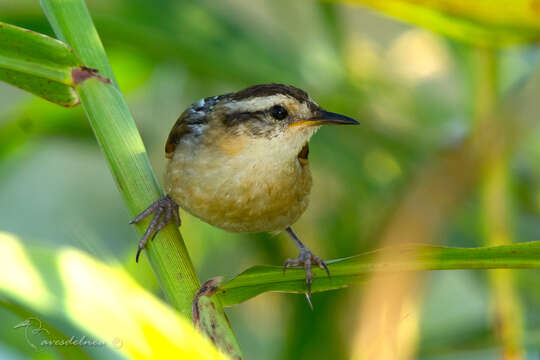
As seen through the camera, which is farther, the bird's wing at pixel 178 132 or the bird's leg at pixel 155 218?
the bird's wing at pixel 178 132

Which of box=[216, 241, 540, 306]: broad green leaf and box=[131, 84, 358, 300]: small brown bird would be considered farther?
box=[131, 84, 358, 300]: small brown bird

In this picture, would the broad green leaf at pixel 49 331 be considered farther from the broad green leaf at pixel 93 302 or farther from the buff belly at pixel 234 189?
the buff belly at pixel 234 189

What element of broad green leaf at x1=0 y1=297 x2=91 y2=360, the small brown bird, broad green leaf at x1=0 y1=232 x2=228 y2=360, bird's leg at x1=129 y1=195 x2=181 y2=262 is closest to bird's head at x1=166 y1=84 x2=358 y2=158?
the small brown bird

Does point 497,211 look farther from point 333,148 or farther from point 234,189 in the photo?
point 333,148

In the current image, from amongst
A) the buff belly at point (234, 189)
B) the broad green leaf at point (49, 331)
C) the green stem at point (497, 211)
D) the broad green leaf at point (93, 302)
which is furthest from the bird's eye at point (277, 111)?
the broad green leaf at point (93, 302)

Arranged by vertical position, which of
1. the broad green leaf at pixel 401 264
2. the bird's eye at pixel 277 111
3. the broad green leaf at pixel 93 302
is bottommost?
the broad green leaf at pixel 93 302

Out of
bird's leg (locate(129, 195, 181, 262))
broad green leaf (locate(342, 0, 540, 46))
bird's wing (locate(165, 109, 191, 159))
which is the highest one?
bird's wing (locate(165, 109, 191, 159))

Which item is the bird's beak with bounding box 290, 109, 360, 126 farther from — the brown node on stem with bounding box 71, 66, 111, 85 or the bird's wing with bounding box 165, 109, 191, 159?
the brown node on stem with bounding box 71, 66, 111, 85
